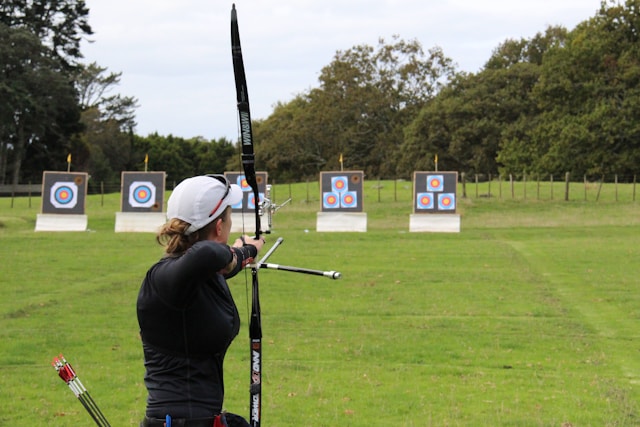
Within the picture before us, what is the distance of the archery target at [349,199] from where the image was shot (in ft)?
87.7

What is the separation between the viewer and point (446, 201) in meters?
26.7

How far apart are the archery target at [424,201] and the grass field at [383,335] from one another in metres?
6.62

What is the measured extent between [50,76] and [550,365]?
142ft

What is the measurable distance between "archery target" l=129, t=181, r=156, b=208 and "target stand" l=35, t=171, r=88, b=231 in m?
1.34

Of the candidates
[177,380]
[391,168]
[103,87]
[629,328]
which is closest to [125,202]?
[629,328]

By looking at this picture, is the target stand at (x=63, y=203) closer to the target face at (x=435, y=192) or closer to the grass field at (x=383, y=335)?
the grass field at (x=383, y=335)

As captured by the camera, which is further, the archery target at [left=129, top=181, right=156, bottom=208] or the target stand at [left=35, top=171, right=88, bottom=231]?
the archery target at [left=129, top=181, right=156, bottom=208]

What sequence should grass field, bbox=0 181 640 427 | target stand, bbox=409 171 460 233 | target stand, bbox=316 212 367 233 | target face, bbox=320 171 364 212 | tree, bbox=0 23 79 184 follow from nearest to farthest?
grass field, bbox=0 181 640 427 < target stand, bbox=409 171 460 233 < target stand, bbox=316 212 367 233 < target face, bbox=320 171 364 212 < tree, bbox=0 23 79 184

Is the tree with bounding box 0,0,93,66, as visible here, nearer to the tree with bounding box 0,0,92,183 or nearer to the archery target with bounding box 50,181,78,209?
the tree with bounding box 0,0,92,183

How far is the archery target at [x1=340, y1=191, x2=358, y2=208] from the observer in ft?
87.7

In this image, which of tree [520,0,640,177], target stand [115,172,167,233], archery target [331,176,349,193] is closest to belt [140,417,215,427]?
target stand [115,172,167,233]

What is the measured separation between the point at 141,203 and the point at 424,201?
820 centimetres

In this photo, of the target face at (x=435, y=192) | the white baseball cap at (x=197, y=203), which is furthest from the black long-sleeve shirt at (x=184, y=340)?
the target face at (x=435, y=192)

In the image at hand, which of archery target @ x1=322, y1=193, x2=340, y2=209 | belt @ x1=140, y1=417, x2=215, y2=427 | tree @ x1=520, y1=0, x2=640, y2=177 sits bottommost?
belt @ x1=140, y1=417, x2=215, y2=427
